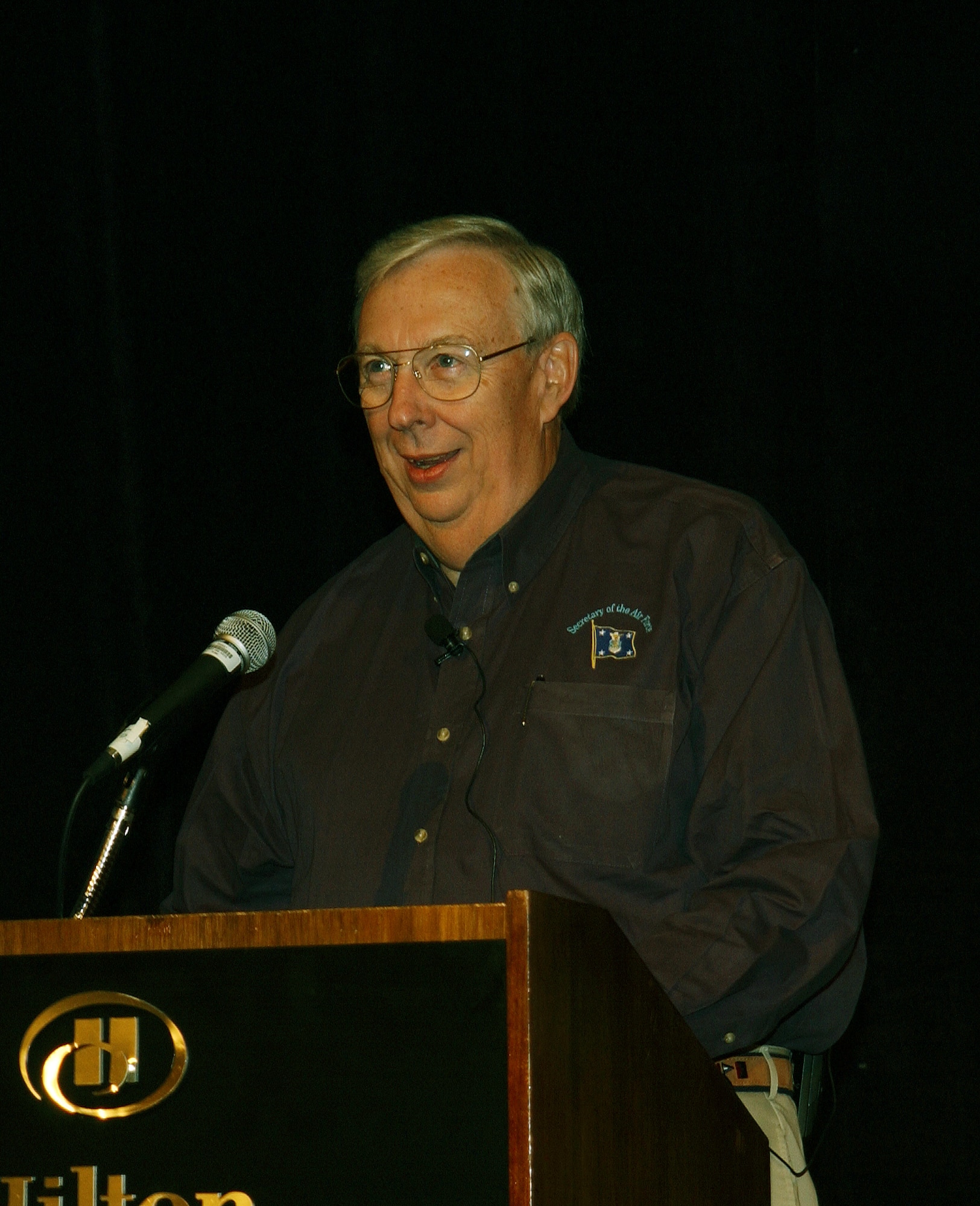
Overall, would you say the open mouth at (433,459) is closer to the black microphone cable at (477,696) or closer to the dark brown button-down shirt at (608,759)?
the dark brown button-down shirt at (608,759)

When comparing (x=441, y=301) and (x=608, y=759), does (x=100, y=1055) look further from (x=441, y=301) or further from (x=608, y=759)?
(x=441, y=301)

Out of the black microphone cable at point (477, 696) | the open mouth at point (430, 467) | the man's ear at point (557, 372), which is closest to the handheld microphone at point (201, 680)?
the black microphone cable at point (477, 696)

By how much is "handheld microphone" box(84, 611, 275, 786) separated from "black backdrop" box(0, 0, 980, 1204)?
142cm

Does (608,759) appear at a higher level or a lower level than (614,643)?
lower

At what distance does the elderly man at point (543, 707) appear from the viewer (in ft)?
6.52

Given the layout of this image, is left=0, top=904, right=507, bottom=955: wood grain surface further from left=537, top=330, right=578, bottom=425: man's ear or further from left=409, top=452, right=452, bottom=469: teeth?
left=537, top=330, right=578, bottom=425: man's ear

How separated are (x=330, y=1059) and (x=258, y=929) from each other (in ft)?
0.39

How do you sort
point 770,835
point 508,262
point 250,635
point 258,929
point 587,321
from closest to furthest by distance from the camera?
1. point 258,929
2. point 250,635
3. point 770,835
4. point 508,262
5. point 587,321

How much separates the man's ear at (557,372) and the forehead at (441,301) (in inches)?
4.2

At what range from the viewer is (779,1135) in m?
2.03

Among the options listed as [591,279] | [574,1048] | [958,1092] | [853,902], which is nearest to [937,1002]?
[958,1092]

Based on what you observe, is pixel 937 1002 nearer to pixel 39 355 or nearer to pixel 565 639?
pixel 565 639

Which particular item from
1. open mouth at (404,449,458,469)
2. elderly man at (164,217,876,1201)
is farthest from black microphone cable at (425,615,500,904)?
open mouth at (404,449,458,469)

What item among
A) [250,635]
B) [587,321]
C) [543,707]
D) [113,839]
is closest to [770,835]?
[543,707]
